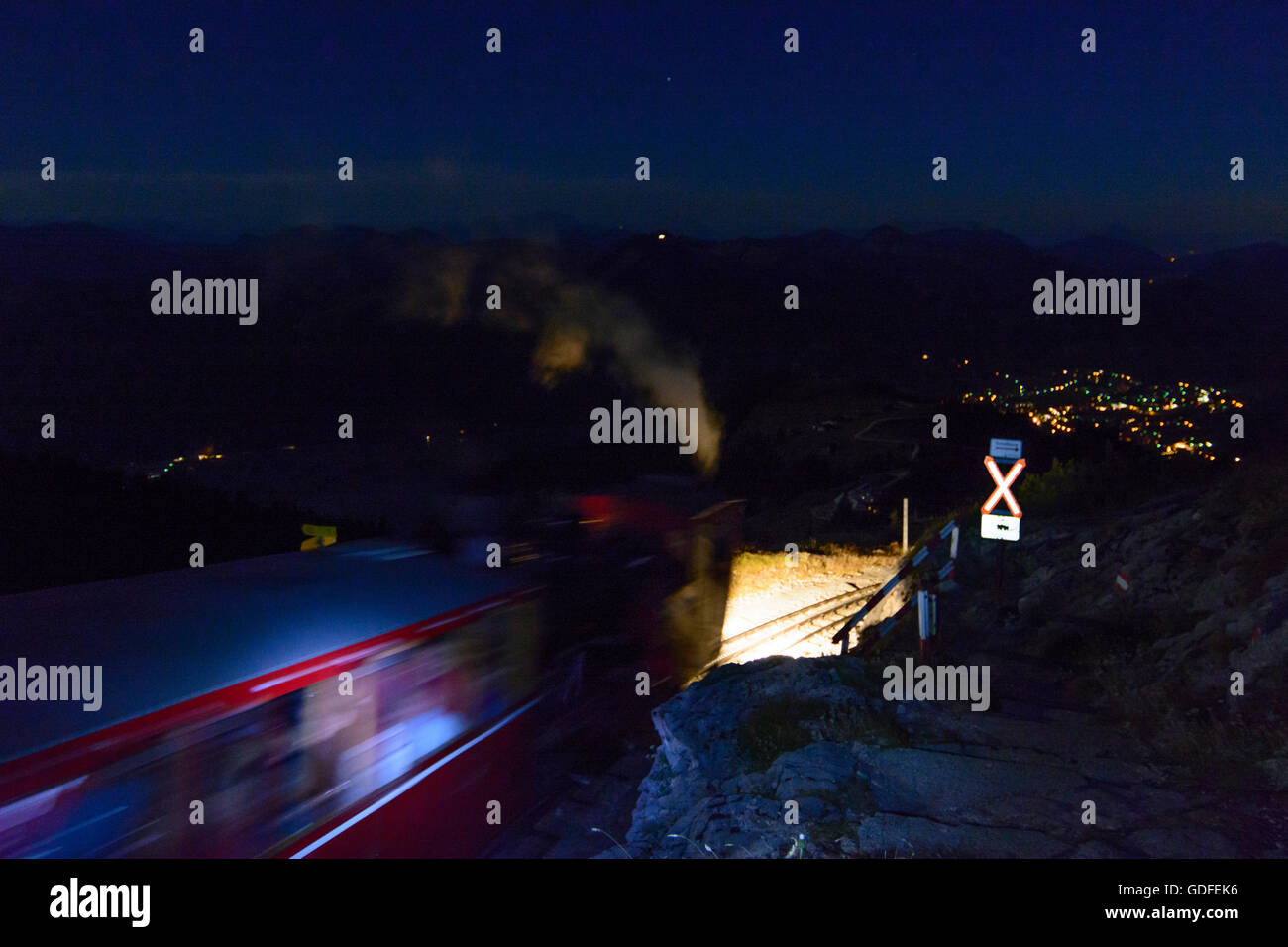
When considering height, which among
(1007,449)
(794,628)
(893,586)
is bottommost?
(794,628)

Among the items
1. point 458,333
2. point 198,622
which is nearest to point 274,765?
point 198,622

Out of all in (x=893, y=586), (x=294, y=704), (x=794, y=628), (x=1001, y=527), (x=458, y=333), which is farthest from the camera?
(x=458, y=333)

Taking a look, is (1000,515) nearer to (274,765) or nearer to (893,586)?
(893,586)

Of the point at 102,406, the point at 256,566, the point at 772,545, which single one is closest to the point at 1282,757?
the point at 256,566

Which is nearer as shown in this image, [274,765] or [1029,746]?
[274,765]

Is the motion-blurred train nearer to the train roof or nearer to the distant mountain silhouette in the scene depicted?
the train roof

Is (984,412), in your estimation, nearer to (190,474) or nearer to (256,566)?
(190,474)

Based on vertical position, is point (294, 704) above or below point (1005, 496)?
below

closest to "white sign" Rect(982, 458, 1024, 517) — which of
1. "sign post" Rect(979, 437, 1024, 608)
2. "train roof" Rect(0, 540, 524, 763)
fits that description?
"sign post" Rect(979, 437, 1024, 608)
